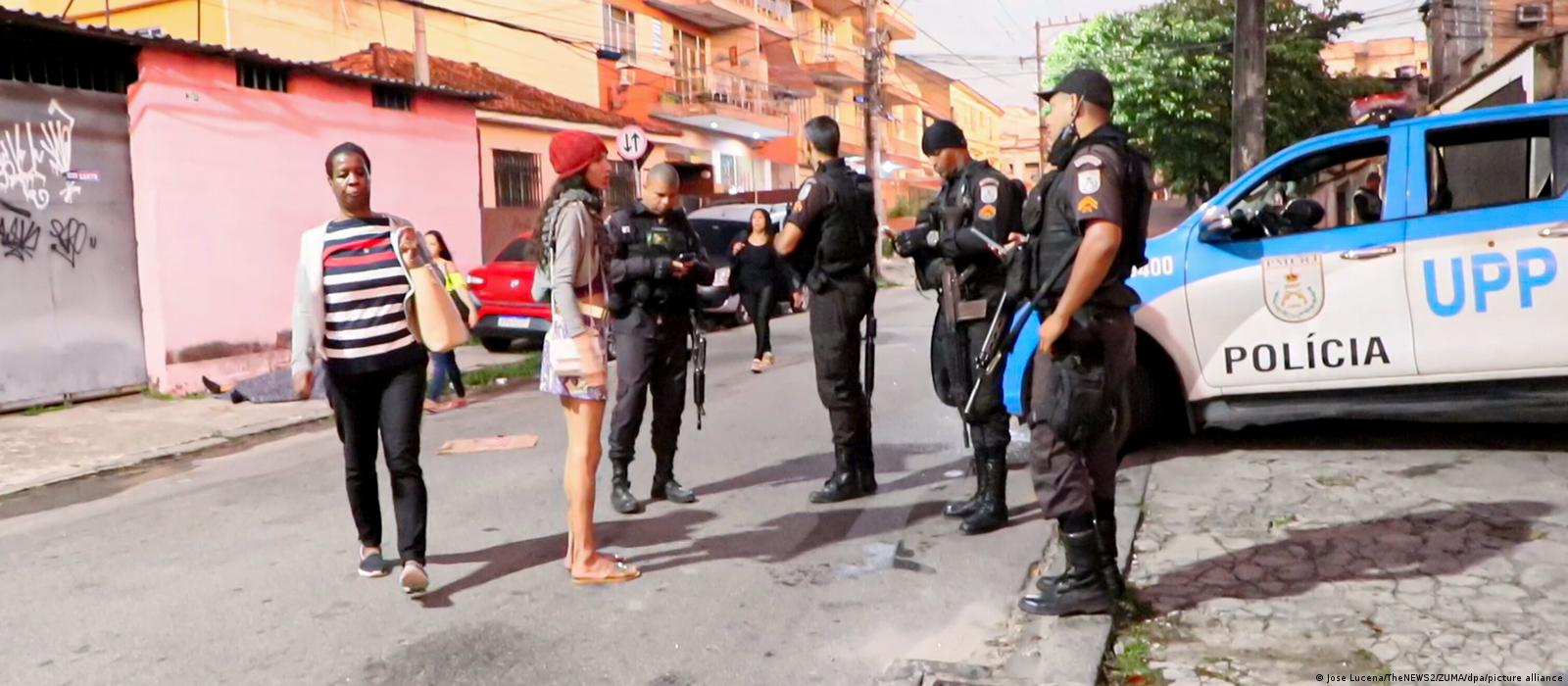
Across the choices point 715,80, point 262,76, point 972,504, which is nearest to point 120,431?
point 262,76

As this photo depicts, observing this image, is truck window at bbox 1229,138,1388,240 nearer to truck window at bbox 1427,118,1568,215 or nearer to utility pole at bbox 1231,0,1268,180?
truck window at bbox 1427,118,1568,215

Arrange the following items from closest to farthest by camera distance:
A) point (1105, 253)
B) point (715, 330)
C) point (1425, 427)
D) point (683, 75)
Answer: point (1105, 253), point (1425, 427), point (715, 330), point (683, 75)

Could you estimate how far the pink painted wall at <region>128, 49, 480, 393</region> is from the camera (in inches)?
441

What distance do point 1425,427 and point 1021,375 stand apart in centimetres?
248

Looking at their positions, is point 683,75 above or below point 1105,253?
above

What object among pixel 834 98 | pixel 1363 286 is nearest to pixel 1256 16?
pixel 1363 286

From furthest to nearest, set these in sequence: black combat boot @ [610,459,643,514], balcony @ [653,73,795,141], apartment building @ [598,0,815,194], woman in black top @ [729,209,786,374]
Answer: balcony @ [653,73,795,141] < apartment building @ [598,0,815,194] < woman in black top @ [729,209,786,374] < black combat boot @ [610,459,643,514]

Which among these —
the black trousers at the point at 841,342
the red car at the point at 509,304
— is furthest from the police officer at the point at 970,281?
the red car at the point at 509,304

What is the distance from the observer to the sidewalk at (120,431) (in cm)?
809

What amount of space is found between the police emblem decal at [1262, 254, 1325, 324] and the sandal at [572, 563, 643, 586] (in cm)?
351

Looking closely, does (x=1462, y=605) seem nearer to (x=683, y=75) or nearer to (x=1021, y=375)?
(x=1021, y=375)

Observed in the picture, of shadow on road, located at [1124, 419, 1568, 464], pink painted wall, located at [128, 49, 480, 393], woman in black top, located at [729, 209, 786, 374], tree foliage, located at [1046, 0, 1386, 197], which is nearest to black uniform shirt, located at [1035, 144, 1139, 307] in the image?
shadow on road, located at [1124, 419, 1568, 464]

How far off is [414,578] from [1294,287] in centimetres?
438

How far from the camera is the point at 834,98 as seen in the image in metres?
46.2
